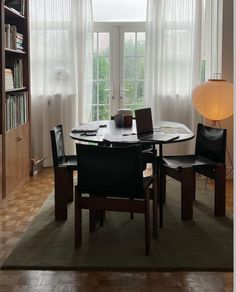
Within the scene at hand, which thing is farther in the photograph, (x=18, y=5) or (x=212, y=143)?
(x=18, y=5)

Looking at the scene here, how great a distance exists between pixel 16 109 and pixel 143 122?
5.38 feet

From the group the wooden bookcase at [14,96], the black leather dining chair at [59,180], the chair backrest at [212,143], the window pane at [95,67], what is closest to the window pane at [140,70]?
the window pane at [95,67]

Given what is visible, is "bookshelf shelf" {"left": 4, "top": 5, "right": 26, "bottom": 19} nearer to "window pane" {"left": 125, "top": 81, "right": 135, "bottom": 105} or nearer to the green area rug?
"window pane" {"left": 125, "top": 81, "right": 135, "bottom": 105}

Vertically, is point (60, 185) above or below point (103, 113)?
below

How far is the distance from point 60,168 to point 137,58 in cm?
278

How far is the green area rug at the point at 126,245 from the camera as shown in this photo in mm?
2887

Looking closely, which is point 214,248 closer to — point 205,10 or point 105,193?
point 105,193

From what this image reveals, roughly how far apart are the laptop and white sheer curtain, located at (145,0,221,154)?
6.98ft

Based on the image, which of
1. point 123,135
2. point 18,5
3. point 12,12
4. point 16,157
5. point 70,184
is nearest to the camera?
point 123,135

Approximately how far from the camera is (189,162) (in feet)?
13.3

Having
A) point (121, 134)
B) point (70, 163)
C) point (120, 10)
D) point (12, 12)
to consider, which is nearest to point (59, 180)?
point (70, 163)

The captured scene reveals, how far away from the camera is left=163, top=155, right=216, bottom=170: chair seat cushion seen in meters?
3.85

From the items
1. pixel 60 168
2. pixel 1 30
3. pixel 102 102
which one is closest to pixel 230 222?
pixel 60 168

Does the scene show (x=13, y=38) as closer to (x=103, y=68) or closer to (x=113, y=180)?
(x=103, y=68)
